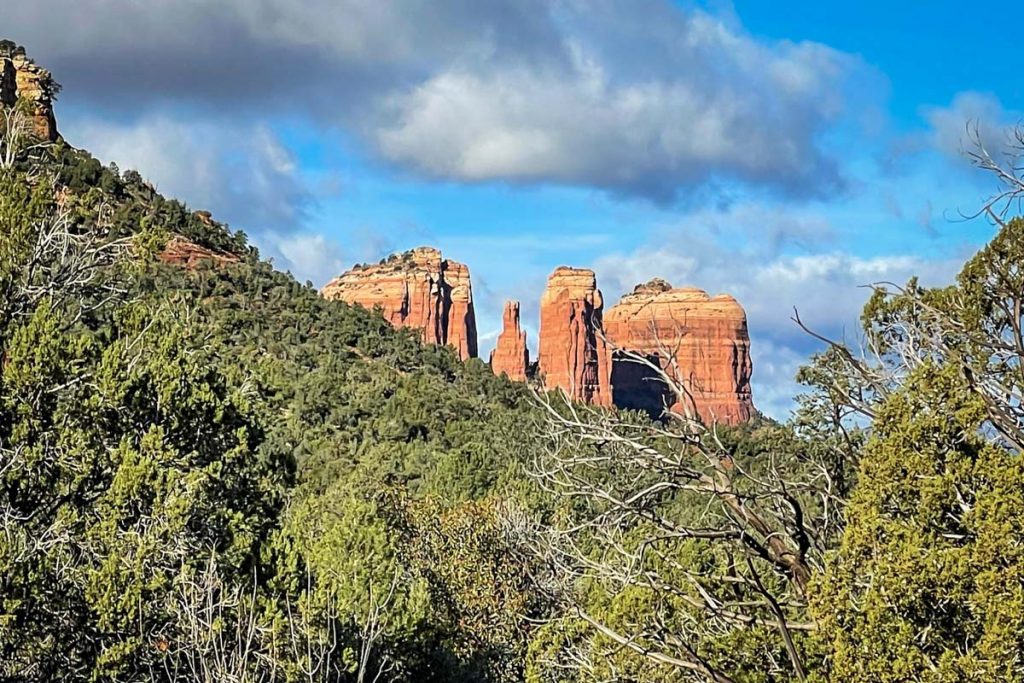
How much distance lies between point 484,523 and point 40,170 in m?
13.5

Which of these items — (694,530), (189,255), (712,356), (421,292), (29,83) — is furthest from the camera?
(712,356)

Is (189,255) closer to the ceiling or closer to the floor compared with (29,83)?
closer to the floor

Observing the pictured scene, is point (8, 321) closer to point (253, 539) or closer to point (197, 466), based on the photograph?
point (197, 466)

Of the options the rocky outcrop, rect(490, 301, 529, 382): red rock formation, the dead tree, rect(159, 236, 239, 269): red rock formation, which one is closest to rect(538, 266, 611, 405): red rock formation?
rect(490, 301, 529, 382): red rock formation

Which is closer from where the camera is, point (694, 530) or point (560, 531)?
point (694, 530)

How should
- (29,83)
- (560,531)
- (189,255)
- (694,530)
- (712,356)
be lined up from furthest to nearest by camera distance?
1. (712,356)
2. (29,83)
3. (189,255)
4. (560,531)
5. (694,530)

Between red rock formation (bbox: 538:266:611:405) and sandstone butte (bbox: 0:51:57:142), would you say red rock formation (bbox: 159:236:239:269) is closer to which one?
sandstone butte (bbox: 0:51:57:142)

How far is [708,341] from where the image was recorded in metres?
144

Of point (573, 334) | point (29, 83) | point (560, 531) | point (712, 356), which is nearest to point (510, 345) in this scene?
point (573, 334)

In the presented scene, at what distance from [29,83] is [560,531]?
207 feet

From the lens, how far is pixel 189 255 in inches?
2311

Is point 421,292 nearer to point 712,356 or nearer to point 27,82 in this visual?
point 712,356

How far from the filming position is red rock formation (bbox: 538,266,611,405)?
136500 millimetres

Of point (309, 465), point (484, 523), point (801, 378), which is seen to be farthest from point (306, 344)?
point (801, 378)
